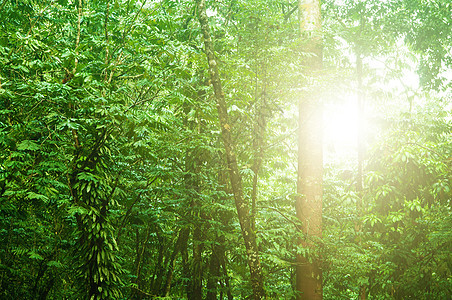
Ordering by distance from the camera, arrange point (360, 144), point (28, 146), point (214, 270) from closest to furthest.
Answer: point (28, 146) < point (214, 270) < point (360, 144)

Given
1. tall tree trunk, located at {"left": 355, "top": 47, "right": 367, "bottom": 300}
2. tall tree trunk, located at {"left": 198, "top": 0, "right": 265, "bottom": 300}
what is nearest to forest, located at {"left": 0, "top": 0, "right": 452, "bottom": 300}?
tall tree trunk, located at {"left": 198, "top": 0, "right": 265, "bottom": 300}

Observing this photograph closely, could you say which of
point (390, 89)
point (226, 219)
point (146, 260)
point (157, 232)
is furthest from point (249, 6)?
point (390, 89)

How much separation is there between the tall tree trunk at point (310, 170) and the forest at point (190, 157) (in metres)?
0.02

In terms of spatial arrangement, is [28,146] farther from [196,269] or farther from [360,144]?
[360,144]

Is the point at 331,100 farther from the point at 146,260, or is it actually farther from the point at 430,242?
the point at 146,260

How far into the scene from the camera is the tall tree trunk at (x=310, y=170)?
4.82m

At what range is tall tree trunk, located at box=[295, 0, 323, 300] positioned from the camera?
4.82 m

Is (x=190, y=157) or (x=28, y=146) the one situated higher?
(x=190, y=157)

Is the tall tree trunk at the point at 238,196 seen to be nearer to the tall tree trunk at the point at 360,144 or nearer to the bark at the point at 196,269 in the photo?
the bark at the point at 196,269

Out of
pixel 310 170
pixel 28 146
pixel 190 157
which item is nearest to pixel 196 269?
pixel 190 157

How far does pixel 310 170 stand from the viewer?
17.4 feet

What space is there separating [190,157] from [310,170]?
81.2 inches

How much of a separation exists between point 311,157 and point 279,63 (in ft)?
5.60

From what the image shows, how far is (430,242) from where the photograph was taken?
18.9 ft
